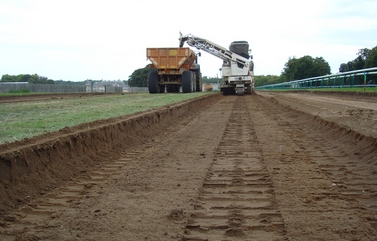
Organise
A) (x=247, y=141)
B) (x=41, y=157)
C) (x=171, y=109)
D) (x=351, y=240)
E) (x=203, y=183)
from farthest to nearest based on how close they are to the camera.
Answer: (x=171, y=109), (x=247, y=141), (x=41, y=157), (x=203, y=183), (x=351, y=240)

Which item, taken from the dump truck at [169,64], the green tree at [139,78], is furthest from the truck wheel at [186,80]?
the green tree at [139,78]

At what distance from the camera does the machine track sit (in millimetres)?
3822

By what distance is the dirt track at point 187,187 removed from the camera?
3912 mm

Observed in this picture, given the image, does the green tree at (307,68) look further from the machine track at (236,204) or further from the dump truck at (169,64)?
the machine track at (236,204)

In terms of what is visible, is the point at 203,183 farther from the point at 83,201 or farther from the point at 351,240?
the point at 351,240

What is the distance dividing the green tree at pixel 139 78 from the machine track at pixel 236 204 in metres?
100.0

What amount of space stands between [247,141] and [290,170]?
2878mm

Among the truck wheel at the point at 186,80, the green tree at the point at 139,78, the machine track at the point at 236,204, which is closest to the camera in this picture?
the machine track at the point at 236,204

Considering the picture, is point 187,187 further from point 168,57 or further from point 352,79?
point 352,79

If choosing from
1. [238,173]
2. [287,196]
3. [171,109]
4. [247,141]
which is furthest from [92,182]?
[171,109]

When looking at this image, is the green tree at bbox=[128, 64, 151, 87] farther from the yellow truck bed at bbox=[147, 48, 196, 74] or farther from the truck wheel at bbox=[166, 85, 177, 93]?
the yellow truck bed at bbox=[147, 48, 196, 74]

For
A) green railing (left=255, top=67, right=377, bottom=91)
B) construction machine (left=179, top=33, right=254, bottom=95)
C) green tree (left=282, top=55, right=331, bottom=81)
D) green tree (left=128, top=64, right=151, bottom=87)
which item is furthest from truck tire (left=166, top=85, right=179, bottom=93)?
green tree (left=128, top=64, right=151, bottom=87)

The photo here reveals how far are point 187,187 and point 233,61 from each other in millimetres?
27934

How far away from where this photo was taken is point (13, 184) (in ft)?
16.9
